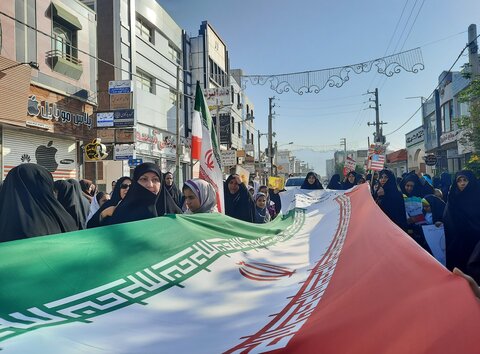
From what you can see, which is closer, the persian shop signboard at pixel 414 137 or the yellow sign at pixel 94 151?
the yellow sign at pixel 94 151

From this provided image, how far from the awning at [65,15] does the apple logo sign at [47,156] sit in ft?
15.7

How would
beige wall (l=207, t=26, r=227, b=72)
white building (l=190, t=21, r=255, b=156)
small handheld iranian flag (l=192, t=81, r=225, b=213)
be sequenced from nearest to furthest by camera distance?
small handheld iranian flag (l=192, t=81, r=225, b=213) → white building (l=190, t=21, r=255, b=156) → beige wall (l=207, t=26, r=227, b=72)

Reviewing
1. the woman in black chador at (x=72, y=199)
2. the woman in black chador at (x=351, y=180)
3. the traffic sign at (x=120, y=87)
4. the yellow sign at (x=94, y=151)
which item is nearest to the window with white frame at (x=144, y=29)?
the traffic sign at (x=120, y=87)

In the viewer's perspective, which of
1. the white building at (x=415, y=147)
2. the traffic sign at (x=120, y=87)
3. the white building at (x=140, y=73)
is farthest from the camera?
the white building at (x=415, y=147)

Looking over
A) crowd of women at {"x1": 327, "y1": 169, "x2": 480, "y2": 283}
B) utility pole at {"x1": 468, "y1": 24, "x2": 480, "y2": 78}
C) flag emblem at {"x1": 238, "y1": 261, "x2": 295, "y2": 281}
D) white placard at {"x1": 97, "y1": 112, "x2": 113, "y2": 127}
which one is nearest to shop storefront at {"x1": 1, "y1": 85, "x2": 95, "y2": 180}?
white placard at {"x1": 97, "y1": 112, "x2": 113, "y2": 127}

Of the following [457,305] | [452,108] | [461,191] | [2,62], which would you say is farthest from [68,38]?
[452,108]

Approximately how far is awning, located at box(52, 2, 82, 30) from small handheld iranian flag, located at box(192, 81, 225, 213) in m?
12.0

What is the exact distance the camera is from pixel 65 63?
1520 cm

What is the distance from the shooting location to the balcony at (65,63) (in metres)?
14.6

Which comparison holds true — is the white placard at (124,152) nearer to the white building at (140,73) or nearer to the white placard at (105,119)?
the white building at (140,73)

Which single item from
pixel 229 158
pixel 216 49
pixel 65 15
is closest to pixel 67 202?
pixel 65 15

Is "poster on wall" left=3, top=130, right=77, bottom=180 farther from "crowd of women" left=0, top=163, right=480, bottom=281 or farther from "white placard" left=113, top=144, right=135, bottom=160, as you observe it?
"crowd of women" left=0, top=163, right=480, bottom=281

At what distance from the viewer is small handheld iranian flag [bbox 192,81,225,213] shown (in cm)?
521

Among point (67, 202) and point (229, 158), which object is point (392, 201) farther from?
point (229, 158)
